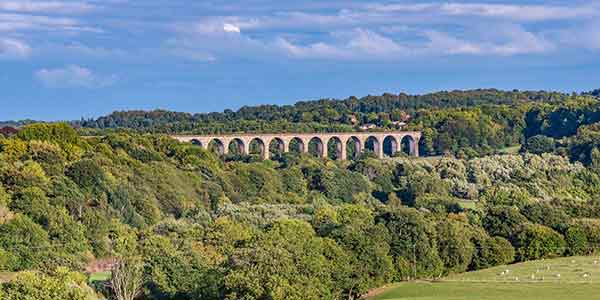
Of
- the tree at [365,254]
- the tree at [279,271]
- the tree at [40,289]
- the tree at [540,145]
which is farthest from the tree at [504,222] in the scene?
the tree at [540,145]

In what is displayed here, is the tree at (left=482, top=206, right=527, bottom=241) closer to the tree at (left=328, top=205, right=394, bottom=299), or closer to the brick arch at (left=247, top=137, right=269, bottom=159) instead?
the tree at (left=328, top=205, right=394, bottom=299)

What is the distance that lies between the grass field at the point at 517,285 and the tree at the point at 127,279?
12.2 meters

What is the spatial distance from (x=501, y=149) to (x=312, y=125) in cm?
3173

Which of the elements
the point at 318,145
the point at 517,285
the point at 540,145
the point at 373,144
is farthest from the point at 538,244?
the point at 373,144

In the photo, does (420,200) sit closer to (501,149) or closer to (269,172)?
(269,172)

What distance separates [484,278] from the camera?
71.4 metres

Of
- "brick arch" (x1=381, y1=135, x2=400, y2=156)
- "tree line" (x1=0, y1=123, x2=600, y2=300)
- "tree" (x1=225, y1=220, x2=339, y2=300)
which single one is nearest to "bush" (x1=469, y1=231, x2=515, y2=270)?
"tree line" (x1=0, y1=123, x2=600, y2=300)

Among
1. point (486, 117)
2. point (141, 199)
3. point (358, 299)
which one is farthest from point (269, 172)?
point (486, 117)

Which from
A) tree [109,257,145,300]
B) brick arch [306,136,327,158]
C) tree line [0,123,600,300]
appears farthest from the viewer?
brick arch [306,136,327,158]

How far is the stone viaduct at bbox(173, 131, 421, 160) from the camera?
168875mm

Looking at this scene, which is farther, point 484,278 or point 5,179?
point 5,179

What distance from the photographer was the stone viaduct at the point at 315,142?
168875mm

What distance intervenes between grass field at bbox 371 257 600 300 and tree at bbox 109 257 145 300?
12.2 m

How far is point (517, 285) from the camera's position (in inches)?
2643
